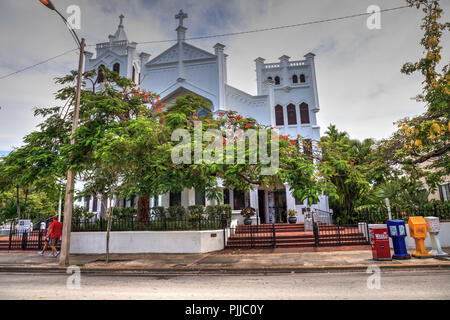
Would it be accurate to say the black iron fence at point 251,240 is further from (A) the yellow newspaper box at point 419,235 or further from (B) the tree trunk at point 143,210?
(A) the yellow newspaper box at point 419,235

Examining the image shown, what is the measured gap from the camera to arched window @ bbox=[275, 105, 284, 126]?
21188 millimetres

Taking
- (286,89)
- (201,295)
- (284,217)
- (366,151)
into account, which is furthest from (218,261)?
(286,89)

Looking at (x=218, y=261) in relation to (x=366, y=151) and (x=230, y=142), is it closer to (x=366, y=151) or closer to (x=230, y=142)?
(x=230, y=142)

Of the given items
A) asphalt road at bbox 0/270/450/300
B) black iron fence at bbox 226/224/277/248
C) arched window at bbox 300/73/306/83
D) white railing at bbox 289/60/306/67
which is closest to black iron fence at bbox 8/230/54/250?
asphalt road at bbox 0/270/450/300

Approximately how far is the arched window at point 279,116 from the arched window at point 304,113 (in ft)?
5.03

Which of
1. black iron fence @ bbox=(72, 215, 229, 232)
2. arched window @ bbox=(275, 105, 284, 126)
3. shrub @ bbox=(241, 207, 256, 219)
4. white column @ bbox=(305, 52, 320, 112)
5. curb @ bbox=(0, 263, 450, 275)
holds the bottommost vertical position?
curb @ bbox=(0, 263, 450, 275)

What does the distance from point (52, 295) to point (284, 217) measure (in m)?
16.7

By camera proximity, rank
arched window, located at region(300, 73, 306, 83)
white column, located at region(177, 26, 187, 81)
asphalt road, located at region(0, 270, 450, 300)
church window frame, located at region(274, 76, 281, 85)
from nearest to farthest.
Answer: asphalt road, located at region(0, 270, 450, 300) → white column, located at region(177, 26, 187, 81) → arched window, located at region(300, 73, 306, 83) → church window frame, located at region(274, 76, 281, 85)

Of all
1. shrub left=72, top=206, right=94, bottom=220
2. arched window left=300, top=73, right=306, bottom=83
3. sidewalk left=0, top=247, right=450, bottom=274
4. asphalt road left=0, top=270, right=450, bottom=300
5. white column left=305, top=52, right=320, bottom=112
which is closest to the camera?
asphalt road left=0, top=270, right=450, bottom=300

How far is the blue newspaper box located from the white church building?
33.8 ft

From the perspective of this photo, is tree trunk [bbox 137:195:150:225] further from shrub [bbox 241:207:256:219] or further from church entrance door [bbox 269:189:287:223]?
church entrance door [bbox 269:189:287:223]

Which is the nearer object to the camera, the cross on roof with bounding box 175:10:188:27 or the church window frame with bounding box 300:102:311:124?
the church window frame with bounding box 300:102:311:124

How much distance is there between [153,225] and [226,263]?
493 centimetres

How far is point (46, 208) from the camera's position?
28.8 metres
